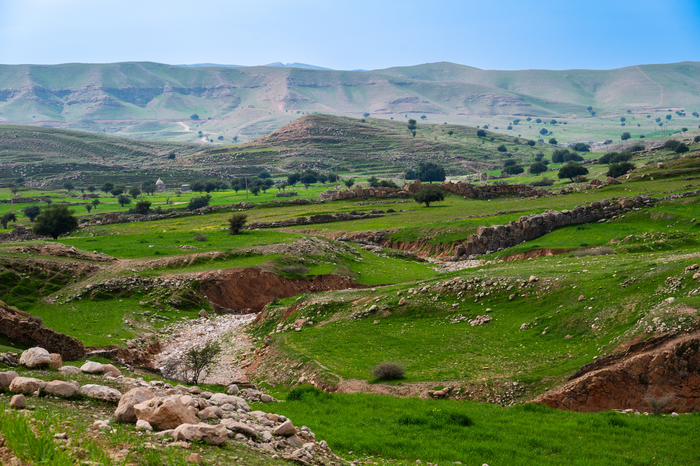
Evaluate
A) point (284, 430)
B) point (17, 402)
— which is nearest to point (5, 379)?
point (17, 402)

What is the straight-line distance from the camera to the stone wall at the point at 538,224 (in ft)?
172

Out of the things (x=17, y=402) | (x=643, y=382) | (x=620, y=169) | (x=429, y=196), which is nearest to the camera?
(x=17, y=402)

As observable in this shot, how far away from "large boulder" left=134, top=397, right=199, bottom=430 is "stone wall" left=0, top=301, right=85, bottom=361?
11386mm

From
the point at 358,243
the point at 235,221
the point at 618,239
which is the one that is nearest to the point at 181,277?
the point at 235,221

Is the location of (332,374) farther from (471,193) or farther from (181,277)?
(471,193)

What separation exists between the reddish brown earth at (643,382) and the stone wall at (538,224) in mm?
36776

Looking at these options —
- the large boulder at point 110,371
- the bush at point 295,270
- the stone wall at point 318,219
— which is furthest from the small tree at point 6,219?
the large boulder at point 110,371

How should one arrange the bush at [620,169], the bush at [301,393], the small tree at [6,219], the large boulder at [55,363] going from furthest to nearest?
the bush at [620,169]
the small tree at [6,219]
the bush at [301,393]
the large boulder at [55,363]

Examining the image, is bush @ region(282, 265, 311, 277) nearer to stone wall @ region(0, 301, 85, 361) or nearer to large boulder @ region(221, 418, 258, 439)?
stone wall @ region(0, 301, 85, 361)

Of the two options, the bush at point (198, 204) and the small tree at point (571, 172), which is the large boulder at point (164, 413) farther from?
the small tree at point (571, 172)

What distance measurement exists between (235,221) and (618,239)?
38.9 meters

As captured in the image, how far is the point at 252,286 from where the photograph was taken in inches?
1671

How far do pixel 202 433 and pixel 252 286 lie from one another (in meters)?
33.2

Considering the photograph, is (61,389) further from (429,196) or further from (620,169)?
(620,169)
